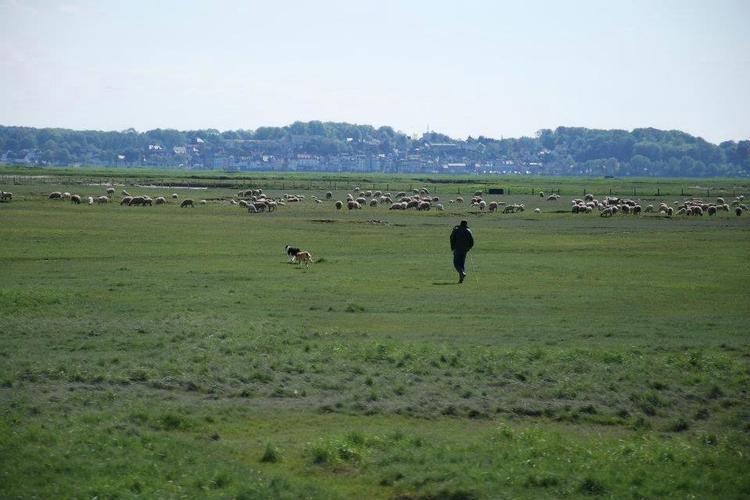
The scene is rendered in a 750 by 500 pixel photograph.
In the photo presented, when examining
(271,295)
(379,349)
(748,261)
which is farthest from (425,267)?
(379,349)

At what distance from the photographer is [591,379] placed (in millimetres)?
18688

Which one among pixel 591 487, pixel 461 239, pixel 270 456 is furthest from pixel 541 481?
pixel 461 239

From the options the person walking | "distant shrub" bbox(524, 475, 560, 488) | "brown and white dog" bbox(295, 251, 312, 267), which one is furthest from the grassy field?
"brown and white dog" bbox(295, 251, 312, 267)

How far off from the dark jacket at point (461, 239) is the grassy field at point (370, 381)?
3.99ft

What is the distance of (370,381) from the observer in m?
18.2

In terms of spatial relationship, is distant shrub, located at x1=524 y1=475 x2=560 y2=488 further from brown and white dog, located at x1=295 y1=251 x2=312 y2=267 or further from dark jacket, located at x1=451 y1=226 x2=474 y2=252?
brown and white dog, located at x1=295 y1=251 x2=312 y2=267

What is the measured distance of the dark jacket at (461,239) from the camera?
33375mm

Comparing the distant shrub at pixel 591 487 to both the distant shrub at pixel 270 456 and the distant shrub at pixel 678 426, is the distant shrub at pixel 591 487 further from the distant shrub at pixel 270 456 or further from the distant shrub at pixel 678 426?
the distant shrub at pixel 270 456

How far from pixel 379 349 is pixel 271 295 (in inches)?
389

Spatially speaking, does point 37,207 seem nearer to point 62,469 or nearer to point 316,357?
point 316,357

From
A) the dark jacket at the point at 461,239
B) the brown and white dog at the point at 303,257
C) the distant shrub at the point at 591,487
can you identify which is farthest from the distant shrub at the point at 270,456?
the brown and white dog at the point at 303,257

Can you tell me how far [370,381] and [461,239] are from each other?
15.8 m

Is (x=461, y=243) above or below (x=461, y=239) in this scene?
below

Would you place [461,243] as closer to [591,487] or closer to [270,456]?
[270,456]
